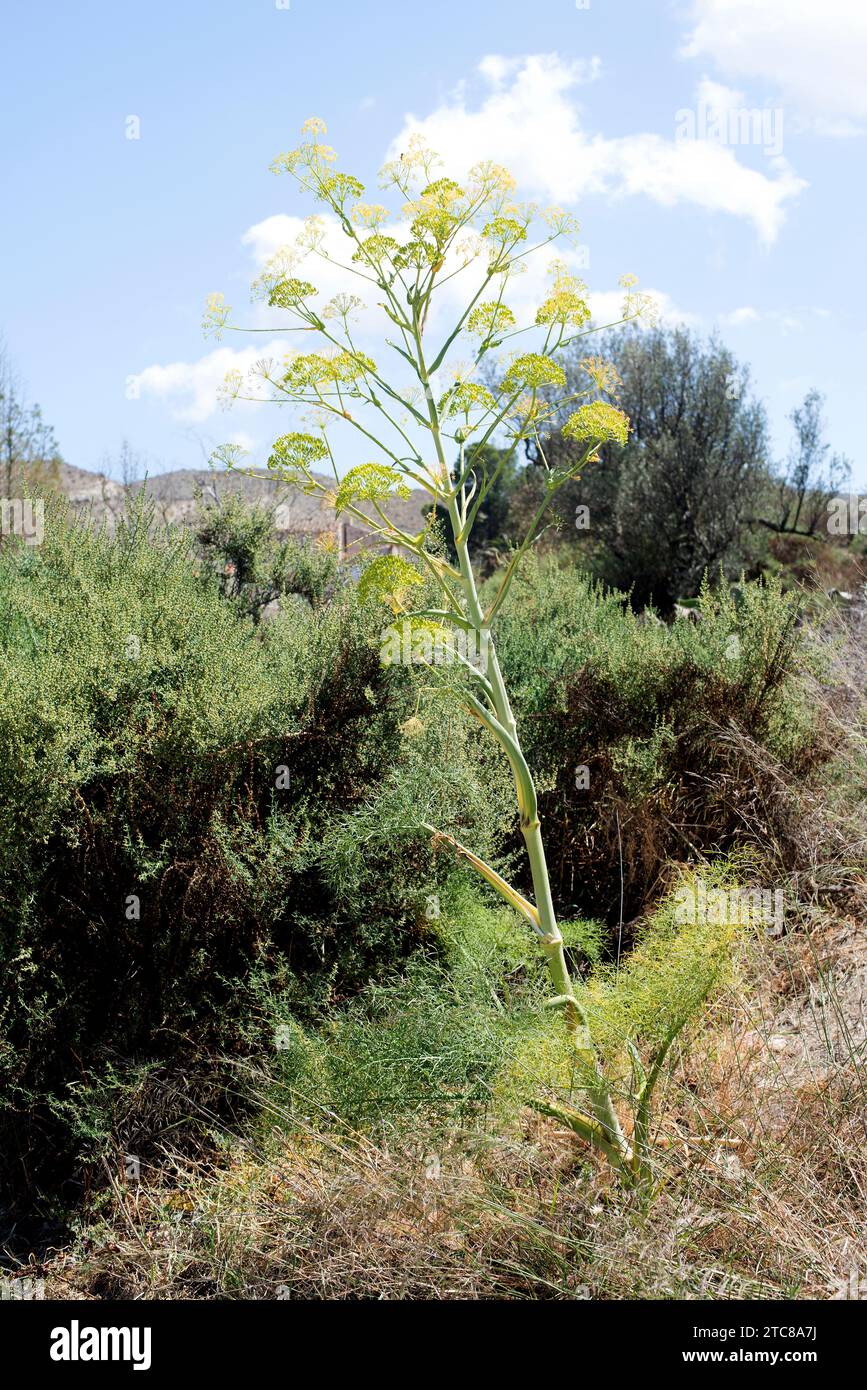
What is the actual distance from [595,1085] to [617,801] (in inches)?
96.2

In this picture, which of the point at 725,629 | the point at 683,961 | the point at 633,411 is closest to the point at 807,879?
the point at 725,629

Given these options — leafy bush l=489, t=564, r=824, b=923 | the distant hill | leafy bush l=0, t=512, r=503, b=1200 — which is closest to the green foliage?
leafy bush l=0, t=512, r=503, b=1200

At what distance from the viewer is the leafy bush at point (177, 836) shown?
3.79 m

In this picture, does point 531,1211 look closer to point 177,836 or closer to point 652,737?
point 177,836

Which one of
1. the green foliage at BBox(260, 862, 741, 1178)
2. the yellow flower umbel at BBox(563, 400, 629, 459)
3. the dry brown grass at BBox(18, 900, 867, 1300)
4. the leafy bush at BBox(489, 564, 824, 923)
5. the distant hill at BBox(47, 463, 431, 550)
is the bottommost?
the dry brown grass at BBox(18, 900, 867, 1300)

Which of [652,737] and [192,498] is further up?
[192,498]

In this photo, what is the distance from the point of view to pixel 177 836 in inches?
155

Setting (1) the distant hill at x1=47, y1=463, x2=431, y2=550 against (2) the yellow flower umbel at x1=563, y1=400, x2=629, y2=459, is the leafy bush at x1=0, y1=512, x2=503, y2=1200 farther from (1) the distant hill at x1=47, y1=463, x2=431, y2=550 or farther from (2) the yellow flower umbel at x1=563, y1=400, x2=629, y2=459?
(1) the distant hill at x1=47, y1=463, x2=431, y2=550

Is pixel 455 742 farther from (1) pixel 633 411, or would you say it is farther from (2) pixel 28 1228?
(1) pixel 633 411

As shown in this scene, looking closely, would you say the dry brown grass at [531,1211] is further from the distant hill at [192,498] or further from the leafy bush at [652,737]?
the distant hill at [192,498]

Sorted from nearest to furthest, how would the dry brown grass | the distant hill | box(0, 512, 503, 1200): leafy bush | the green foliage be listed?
1. the dry brown grass
2. the green foliage
3. box(0, 512, 503, 1200): leafy bush
4. the distant hill

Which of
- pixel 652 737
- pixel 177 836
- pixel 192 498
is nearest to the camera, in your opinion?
pixel 177 836

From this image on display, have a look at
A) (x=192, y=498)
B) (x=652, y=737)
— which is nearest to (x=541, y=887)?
(x=652, y=737)

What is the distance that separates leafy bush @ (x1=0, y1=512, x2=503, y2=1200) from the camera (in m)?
3.79
